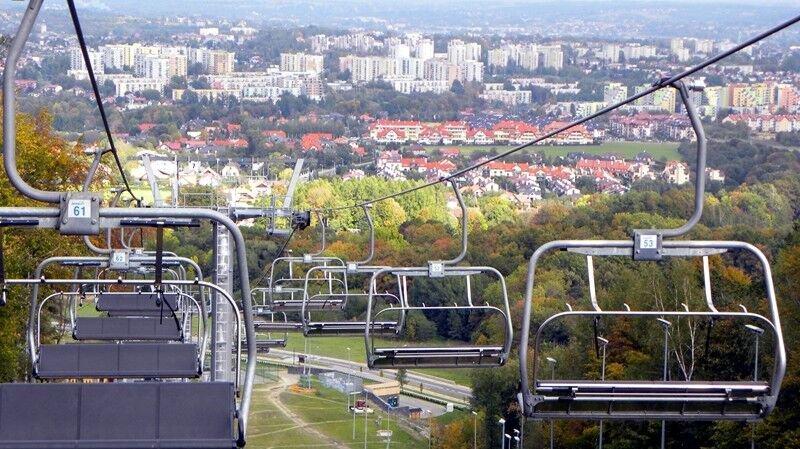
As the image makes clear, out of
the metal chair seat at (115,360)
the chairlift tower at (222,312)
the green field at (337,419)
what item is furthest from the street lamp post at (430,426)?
the metal chair seat at (115,360)

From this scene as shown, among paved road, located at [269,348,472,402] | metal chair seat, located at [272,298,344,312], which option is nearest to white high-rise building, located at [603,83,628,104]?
paved road, located at [269,348,472,402]

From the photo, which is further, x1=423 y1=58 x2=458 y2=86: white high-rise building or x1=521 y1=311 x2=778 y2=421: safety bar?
x1=423 y1=58 x2=458 y2=86: white high-rise building

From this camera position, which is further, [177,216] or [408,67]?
[408,67]

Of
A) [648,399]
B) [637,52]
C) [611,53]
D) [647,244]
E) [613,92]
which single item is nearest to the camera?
[647,244]

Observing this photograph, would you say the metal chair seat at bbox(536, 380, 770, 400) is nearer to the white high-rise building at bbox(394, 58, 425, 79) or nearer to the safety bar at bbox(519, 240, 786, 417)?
the safety bar at bbox(519, 240, 786, 417)

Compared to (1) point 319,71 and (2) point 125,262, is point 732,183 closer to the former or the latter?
(2) point 125,262

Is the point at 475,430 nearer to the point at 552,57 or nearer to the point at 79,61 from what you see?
the point at 79,61

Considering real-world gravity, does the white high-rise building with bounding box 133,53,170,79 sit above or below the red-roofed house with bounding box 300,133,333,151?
above

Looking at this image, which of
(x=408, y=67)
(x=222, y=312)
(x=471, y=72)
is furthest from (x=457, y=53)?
(x=222, y=312)
